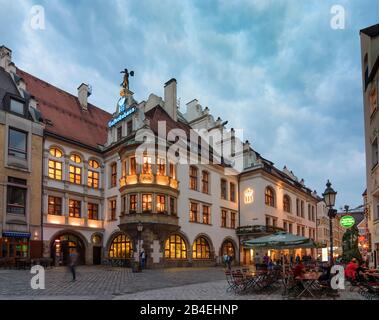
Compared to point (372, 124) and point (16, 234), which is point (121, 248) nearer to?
point (16, 234)

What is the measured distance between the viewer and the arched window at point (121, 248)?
123 feet

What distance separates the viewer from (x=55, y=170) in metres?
37.3

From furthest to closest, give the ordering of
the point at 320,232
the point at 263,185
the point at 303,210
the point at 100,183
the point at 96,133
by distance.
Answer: the point at 320,232, the point at 303,210, the point at 263,185, the point at 96,133, the point at 100,183

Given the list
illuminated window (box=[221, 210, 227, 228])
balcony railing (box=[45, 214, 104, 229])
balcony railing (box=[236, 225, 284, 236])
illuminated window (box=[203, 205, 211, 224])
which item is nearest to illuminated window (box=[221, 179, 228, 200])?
illuminated window (box=[221, 210, 227, 228])

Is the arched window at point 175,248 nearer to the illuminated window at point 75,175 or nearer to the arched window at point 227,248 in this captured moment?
the arched window at point 227,248

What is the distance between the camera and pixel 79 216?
38.9 m

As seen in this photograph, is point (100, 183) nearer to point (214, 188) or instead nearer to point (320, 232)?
point (214, 188)

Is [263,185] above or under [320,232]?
above

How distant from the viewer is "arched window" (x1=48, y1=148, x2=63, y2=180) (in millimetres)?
36906

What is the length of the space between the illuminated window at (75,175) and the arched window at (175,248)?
32.2 feet

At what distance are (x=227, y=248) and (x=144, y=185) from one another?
1458 cm

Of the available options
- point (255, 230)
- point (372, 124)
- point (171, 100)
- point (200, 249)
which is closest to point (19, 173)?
point (200, 249)
